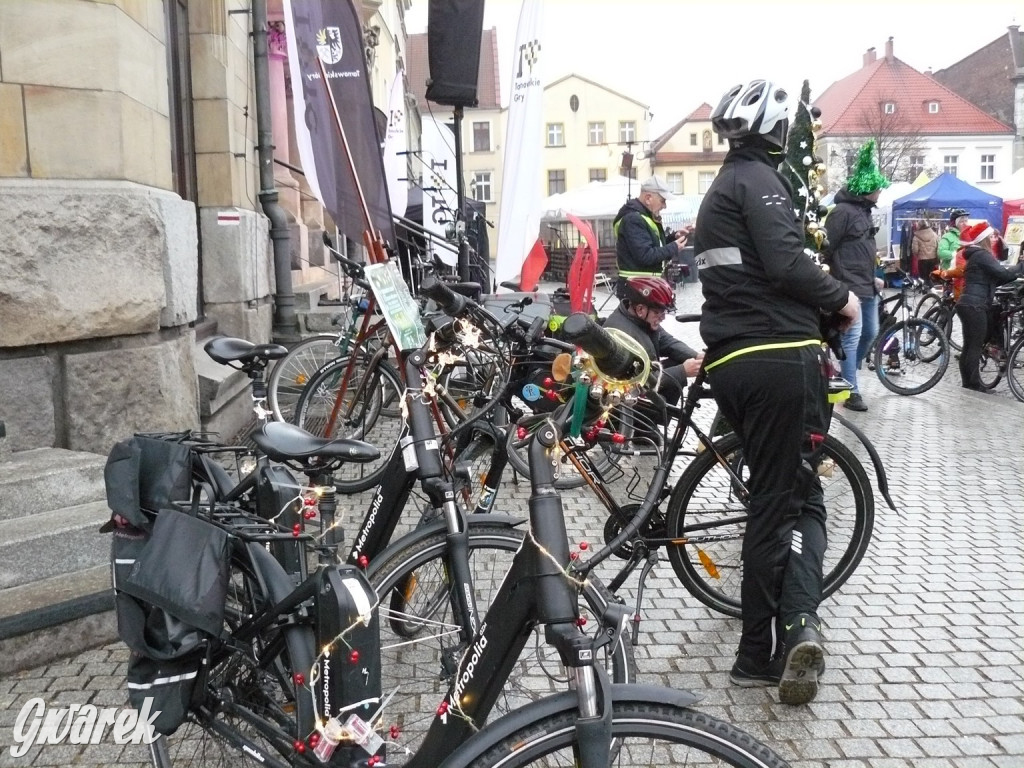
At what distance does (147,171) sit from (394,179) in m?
6.82

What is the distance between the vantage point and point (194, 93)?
8.66m

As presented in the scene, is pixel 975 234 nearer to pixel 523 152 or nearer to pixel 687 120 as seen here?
pixel 523 152

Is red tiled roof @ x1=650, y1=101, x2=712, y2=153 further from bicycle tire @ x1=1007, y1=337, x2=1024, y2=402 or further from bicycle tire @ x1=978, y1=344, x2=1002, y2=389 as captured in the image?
bicycle tire @ x1=1007, y1=337, x2=1024, y2=402

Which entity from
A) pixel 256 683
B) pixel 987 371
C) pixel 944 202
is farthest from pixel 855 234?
pixel 944 202

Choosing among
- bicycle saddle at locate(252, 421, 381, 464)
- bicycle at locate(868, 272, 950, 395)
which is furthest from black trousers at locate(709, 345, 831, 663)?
bicycle at locate(868, 272, 950, 395)

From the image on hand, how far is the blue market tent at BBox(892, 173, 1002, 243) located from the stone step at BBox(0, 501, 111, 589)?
1004 inches

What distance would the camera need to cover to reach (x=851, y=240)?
905 cm

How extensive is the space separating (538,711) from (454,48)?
7.44 meters

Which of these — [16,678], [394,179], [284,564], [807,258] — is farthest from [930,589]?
[394,179]

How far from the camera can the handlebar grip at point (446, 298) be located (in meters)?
3.44

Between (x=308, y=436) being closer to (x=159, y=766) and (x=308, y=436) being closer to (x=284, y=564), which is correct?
(x=284, y=564)

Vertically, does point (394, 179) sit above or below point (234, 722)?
above

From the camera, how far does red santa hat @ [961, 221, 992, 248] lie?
10781 millimetres

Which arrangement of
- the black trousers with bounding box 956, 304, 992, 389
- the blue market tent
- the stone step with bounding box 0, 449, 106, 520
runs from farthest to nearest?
the blue market tent → the black trousers with bounding box 956, 304, 992, 389 → the stone step with bounding box 0, 449, 106, 520
